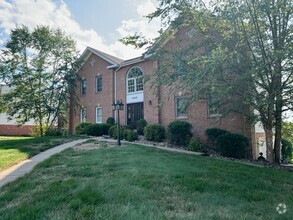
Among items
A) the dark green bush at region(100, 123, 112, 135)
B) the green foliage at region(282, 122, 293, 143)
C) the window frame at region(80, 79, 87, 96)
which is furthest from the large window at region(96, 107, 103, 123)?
the green foliage at region(282, 122, 293, 143)

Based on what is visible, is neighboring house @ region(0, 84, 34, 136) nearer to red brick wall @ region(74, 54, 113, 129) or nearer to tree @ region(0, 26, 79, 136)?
tree @ region(0, 26, 79, 136)

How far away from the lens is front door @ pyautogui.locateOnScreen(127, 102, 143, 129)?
1839 centimetres

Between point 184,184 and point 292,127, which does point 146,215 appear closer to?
point 184,184

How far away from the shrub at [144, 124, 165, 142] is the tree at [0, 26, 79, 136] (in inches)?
394

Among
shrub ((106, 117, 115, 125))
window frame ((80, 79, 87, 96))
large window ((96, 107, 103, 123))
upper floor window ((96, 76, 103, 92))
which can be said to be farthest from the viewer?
window frame ((80, 79, 87, 96))

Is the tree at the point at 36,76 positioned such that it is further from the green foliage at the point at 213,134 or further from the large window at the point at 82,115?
the green foliage at the point at 213,134

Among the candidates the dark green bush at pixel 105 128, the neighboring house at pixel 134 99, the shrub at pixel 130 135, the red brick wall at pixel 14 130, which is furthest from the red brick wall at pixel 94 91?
the red brick wall at pixel 14 130

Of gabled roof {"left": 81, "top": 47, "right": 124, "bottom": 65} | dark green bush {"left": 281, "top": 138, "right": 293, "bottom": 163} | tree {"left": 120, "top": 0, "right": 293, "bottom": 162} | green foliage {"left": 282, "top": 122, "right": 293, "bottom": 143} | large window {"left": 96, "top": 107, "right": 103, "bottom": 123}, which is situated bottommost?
dark green bush {"left": 281, "top": 138, "right": 293, "bottom": 163}

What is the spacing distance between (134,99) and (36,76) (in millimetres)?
9302

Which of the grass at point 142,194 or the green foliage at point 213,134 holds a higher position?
the green foliage at point 213,134

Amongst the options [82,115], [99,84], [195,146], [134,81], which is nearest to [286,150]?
[195,146]

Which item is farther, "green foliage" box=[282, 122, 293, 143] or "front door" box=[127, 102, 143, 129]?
"front door" box=[127, 102, 143, 129]

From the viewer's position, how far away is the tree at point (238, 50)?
24.9 ft

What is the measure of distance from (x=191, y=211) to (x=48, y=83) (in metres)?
21.2
